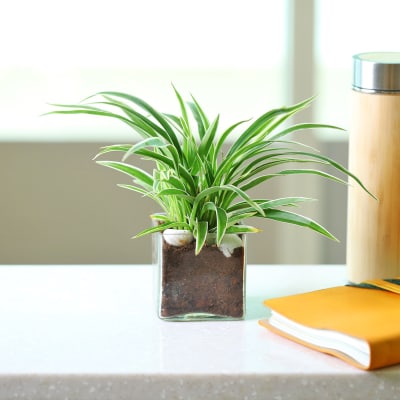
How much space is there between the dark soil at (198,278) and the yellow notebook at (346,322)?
0.07 m

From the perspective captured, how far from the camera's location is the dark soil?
136 cm

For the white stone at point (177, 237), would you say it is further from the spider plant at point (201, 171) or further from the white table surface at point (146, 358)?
the white table surface at point (146, 358)

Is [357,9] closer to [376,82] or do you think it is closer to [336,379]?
[376,82]

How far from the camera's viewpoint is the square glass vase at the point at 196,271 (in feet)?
4.47

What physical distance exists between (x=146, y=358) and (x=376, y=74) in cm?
58

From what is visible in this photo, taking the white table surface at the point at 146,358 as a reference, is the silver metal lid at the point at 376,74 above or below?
above

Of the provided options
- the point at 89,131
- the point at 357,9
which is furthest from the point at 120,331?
the point at 357,9

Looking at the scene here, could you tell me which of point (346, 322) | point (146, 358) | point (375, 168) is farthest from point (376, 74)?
point (146, 358)

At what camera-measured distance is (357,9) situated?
3.81m

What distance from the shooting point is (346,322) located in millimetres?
1259

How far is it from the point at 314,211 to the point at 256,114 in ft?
1.55

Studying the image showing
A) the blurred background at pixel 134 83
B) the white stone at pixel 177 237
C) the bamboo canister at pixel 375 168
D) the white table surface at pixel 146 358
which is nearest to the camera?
the white table surface at pixel 146 358

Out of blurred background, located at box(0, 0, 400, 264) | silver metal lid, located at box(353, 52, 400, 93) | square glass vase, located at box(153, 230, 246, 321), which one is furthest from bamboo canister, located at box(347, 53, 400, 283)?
blurred background, located at box(0, 0, 400, 264)

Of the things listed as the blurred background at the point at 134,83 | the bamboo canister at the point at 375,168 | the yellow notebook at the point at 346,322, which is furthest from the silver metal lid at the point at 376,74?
the blurred background at the point at 134,83
